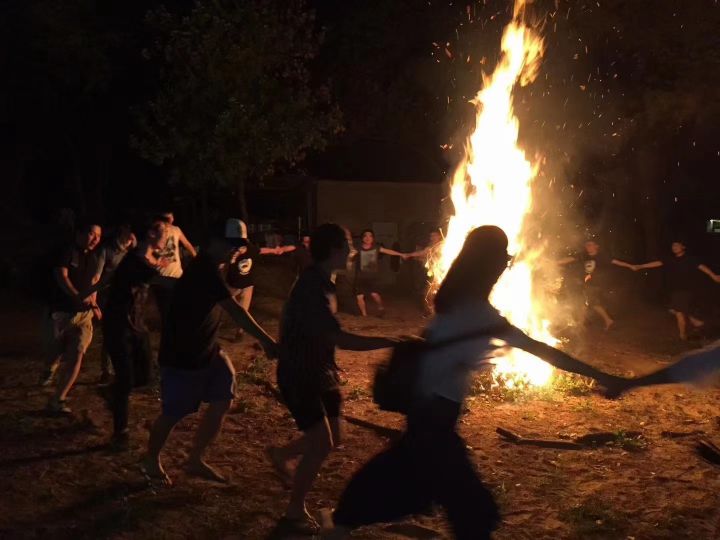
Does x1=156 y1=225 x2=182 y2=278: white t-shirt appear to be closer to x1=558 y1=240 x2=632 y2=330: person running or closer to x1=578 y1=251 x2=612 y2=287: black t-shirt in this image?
x1=558 y1=240 x2=632 y2=330: person running

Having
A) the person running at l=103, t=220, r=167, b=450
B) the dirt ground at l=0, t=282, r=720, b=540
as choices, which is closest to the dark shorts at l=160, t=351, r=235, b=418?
the dirt ground at l=0, t=282, r=720, b=540

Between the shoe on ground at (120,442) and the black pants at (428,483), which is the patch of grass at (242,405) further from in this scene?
the black pants at (428,483)

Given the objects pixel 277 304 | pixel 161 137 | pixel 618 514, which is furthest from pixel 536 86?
pixel 618 514

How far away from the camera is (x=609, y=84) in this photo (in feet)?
55.1

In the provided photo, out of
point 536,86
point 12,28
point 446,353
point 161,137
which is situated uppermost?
point 12,28

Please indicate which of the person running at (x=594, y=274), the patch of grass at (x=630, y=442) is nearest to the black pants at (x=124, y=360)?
the patch of grass at (x=630, y=442)

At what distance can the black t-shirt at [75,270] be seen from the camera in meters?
7.05

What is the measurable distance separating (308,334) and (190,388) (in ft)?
4.41

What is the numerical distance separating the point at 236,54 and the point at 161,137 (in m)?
2.91

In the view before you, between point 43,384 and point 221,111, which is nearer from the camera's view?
point 43,384

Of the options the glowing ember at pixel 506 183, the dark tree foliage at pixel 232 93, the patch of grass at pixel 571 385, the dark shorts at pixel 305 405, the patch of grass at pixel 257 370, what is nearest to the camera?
the dark shorts at pixel 305 405

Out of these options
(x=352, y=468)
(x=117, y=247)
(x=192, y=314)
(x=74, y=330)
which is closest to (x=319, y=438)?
(x=192, y=314)

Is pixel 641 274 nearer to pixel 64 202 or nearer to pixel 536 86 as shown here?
pixel 536 86

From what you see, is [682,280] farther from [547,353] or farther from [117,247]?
[547,353]
